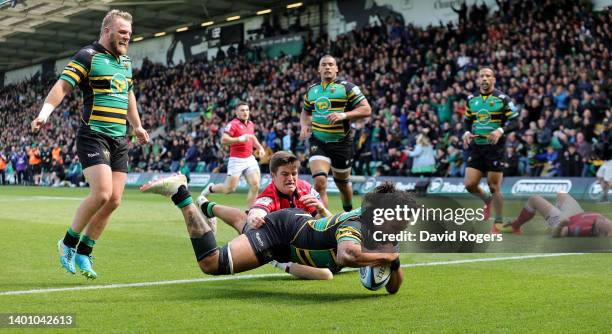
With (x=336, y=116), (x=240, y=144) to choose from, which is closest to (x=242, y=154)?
(x=240, y=144)

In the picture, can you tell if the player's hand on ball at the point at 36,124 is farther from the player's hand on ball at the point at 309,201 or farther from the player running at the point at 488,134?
the player running at the point at 488,134

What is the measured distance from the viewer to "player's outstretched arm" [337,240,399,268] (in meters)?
5.30

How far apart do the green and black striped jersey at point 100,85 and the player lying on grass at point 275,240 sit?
1.19 m

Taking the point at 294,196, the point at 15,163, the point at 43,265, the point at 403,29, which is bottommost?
the point at 15,163

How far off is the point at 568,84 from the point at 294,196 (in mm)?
16573

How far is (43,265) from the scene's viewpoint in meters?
7.53

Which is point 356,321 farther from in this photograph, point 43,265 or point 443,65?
point 443,65

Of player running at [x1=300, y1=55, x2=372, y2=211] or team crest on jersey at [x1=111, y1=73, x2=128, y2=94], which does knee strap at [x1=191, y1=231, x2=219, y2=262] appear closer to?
team crest on jersey at [x1=111, y1=73, x2=128, y2=94]

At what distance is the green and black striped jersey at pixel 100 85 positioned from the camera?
6.61 meters

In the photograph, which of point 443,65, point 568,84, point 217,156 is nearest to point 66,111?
point 217,156

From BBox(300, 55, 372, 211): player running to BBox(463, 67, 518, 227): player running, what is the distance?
6.23 ft

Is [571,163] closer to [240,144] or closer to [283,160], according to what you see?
[240,144]

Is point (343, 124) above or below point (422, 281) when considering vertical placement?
above

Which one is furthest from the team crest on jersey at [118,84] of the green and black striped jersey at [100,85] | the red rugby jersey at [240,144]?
the red rugby jersey at [240,144]
